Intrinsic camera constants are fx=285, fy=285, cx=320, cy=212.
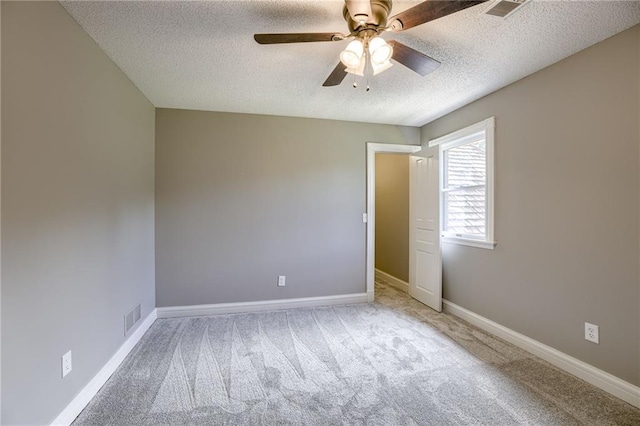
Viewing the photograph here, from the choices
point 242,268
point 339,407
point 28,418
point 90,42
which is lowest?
point 339,407

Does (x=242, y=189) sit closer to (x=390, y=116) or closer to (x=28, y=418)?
(x=390, y=116)

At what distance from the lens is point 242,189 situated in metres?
3.46

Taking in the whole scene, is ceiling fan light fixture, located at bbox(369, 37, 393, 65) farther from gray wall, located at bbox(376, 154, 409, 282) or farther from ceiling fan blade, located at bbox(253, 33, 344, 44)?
gray wall, located at bbox(376, 154, 409, 282)

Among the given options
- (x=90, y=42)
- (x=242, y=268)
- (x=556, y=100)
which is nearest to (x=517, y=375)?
(x=556, y=100)

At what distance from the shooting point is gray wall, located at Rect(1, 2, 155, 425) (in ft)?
4.26

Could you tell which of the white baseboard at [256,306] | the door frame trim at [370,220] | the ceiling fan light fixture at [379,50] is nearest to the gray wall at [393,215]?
the door frame trim at [370,220]

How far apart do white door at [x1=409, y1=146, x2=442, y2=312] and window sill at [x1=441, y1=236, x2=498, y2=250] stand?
0.13 m

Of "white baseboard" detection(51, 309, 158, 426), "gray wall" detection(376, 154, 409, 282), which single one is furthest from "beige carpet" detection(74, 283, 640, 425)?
"gray wall" detection(376, 154, 409, 282)

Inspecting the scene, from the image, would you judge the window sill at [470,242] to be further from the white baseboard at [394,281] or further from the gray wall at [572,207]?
the white baseboard at [394,281]

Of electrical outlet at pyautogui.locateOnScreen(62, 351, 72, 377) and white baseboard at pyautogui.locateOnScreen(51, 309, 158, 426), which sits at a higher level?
electrical outlet at pyautogui.locateOnScreen(62, 351, 72, 377)

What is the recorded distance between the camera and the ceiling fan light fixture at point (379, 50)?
1506 mm

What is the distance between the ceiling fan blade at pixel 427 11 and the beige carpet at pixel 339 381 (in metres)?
2.18

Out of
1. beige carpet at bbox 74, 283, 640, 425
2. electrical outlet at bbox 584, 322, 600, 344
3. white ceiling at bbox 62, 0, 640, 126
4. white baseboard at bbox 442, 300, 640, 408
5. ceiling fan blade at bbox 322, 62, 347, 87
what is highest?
white ceiling at bbox 62, 0, 640, 126

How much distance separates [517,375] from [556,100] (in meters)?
2.14
